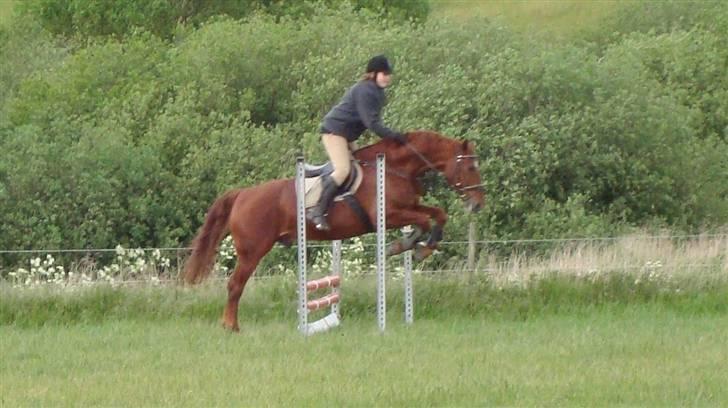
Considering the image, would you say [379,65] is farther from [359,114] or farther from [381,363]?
[381,363]

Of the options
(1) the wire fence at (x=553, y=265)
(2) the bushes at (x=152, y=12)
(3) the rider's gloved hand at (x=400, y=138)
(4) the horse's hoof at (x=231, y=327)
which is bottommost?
(4) the horse's hoof at (x=231, y=327)

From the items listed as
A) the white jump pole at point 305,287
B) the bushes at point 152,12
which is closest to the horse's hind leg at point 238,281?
the white jump pole at point 305,287

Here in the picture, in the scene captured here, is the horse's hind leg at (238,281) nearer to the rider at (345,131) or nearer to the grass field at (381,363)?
the grass field at (381,363)

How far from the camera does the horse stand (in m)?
14.4

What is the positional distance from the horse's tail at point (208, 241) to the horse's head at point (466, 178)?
95.6 inches

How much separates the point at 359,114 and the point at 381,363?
3319mm

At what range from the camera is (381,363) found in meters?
11.6

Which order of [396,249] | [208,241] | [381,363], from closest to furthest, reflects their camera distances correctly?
[381,363] < [396,249] < [208,241]

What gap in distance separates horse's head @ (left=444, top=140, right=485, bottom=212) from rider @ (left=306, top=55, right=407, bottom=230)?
0.56 meters

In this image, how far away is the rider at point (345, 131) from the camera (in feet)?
46.3

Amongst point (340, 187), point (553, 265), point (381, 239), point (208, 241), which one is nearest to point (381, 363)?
point (381, 239)

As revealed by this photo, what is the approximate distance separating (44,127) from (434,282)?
954 inches

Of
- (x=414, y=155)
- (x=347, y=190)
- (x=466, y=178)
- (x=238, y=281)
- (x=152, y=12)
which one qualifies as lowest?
(x=238, y=281)

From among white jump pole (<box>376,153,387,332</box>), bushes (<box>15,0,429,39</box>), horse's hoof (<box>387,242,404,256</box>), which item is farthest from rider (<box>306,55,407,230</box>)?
bushes (<box>15,0,429,39</box>)
